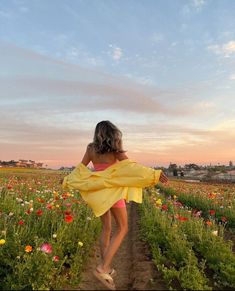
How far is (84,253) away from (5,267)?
1.40m

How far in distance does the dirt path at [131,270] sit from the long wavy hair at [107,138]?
5.92ft

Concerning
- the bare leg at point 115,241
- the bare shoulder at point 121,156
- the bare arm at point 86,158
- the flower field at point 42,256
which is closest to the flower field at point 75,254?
the flower field at point 42,256

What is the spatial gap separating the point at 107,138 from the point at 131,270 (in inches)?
92.2

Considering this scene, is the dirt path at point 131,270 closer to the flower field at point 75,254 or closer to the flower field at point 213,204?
the flower field at point 75,254

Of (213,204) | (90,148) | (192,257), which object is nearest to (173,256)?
(192,257)

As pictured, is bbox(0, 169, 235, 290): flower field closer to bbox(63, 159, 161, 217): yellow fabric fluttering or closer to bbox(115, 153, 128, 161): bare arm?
bbox(63, 159, 161, 217): yellow fabric fluttering

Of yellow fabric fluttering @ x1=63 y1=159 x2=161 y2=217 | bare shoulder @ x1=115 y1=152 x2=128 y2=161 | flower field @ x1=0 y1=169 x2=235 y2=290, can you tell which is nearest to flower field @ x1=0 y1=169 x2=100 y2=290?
flower field @ x1=0 y1=169 x2=235 y2=290

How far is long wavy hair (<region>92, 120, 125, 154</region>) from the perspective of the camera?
5250 millimetres

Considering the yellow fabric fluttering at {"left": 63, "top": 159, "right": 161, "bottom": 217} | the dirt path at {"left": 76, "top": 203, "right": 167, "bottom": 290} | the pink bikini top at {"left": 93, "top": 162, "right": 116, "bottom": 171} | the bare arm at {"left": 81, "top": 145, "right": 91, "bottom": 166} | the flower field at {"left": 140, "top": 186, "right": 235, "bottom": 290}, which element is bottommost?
the dirt path at {"left": 76, "top": 203, "right": 167, "bottom": 290}

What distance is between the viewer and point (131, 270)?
630 cm

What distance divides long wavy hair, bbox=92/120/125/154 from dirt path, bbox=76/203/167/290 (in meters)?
1.80

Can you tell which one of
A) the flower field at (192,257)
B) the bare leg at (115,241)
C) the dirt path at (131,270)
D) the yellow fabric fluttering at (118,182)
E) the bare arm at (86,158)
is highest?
the bare arm at (86,158)

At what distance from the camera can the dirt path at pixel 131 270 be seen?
5.34 m

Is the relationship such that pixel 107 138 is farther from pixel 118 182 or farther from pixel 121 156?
pixel 118 182
